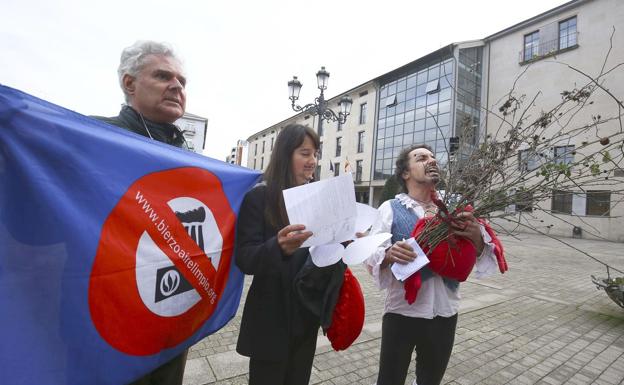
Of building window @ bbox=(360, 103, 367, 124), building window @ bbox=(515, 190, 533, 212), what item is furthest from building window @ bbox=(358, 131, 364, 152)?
building window @ bbox=(515, 190, 533, 212)

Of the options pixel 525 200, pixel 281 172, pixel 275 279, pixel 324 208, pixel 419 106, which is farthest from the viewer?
pixel 419 106

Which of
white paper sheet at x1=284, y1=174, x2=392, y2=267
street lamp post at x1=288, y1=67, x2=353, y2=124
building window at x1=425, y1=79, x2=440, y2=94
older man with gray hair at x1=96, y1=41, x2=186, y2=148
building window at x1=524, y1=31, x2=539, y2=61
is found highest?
building window at x1=524, y1=31, x2=539, y2=61

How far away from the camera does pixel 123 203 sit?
1187 millimetres

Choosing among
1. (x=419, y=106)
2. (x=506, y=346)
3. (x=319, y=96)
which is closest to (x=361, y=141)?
(x=419, y=106)

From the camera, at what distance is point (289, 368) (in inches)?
62.9

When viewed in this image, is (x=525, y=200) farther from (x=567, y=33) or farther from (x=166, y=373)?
(x=567, y=33)

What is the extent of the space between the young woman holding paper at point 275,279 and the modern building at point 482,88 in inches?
342

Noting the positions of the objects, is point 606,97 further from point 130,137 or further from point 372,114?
point 130,137

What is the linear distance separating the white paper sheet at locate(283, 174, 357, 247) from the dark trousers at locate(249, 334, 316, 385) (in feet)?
2.17

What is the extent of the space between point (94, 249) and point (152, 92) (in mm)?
800

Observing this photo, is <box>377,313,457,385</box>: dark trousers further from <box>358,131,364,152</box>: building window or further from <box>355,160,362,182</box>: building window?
<box>358,131,364,152</box>: building window

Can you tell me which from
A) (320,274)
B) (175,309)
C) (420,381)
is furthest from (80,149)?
(420,381)

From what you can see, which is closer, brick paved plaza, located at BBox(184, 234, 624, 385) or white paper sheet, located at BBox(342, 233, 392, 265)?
white paper sheet, located at BBox(342, 233, 392, 265)

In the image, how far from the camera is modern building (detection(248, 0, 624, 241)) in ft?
57.3
